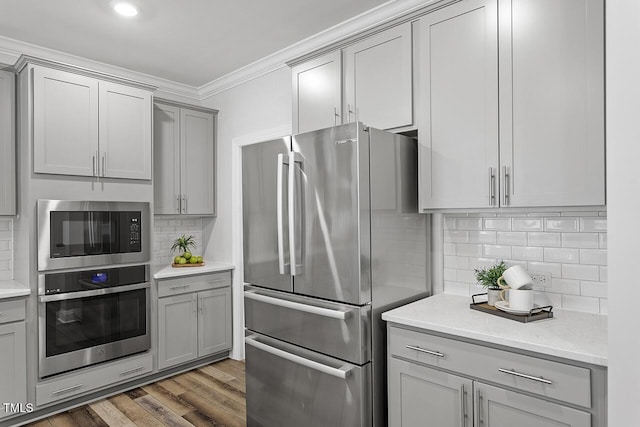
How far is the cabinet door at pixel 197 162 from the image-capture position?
3.96 metres


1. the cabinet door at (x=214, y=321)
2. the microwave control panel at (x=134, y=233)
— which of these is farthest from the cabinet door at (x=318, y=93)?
the cabinet door at (x=214, y=321)

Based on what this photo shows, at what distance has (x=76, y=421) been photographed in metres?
2.79

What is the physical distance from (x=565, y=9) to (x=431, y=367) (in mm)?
1722

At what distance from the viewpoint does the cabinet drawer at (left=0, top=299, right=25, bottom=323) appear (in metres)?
2.62

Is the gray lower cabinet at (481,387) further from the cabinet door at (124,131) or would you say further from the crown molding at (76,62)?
the crown molding at (76,62)

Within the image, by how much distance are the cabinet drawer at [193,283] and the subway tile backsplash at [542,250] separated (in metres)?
2.18

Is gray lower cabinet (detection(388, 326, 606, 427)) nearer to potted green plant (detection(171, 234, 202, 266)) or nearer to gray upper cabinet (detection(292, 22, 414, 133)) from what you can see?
gray upper cabinet (detection(292, 22, 414, 133))

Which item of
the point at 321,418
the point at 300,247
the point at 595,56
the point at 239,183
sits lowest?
the point at 321,418

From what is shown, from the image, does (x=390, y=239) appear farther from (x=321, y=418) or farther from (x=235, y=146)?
(x=235, y=146)

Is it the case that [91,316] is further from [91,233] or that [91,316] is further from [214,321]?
[214,321]

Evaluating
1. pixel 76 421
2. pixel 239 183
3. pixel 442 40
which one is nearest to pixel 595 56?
pixel 442 40

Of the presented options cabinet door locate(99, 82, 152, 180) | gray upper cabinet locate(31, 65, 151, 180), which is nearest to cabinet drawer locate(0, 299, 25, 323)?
gray upper cabinet locate(31, 65, 151, 180)

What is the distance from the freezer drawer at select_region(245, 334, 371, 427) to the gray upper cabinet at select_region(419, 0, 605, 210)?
1009mm

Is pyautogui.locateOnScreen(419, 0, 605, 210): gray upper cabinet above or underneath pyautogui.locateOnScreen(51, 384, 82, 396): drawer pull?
above
